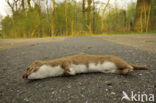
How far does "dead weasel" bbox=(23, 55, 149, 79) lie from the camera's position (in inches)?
55.4

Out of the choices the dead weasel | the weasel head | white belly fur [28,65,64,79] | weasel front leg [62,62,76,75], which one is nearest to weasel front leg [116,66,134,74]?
the dead weasel

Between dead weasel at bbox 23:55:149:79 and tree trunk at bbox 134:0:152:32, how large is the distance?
12.3 metres

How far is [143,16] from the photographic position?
11938mm

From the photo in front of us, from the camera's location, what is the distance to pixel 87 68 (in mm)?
1543

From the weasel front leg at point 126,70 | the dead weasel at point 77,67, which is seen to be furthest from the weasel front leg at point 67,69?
the weasel front leg at point 126,70

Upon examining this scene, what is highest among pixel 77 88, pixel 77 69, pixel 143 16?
pixel 143 16

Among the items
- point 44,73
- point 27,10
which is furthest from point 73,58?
point 27,10

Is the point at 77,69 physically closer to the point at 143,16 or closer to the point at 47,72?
the point at 47,72

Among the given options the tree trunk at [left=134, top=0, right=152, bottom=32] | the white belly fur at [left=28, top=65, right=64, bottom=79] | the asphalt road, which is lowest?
the asphalt road

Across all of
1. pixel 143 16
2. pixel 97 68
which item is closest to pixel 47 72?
pixel 97 68

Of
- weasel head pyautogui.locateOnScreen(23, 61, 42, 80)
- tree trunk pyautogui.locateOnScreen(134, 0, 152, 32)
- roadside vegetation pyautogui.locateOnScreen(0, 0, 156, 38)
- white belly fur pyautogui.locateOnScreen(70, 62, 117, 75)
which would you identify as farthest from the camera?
roadside vegetation pyautogui.locateOnScreen(0, 0, 156, 38)

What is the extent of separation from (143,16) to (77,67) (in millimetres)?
13601

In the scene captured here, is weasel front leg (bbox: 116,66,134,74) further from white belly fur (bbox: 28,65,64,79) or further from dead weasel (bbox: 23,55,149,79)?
white belly fur (bbox: 28,65,64,79)

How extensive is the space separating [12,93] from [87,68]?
3.21ft
